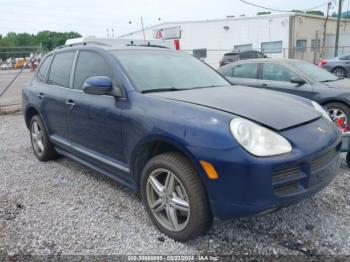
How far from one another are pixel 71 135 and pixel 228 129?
2.32m

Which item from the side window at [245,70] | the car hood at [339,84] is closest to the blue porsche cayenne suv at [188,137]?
the car hood at [339,84]

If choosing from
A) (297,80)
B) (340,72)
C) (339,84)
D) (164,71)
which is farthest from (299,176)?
(340,72)

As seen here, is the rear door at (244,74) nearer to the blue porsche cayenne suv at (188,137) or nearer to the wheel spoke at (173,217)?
the blue porsche cayenne suv at (188,137)

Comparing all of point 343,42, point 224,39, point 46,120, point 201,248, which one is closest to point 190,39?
point 224,39

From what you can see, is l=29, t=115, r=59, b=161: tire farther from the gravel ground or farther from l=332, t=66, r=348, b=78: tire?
l=332, t=66, r=348, b=78: tire

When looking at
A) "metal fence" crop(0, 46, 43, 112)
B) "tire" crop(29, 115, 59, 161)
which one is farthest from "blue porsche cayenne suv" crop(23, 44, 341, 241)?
"metal fence" crop(0, 46, 43, 112)

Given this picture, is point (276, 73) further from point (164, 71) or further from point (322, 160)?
point (322, 160)

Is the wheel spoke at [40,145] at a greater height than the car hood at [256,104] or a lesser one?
lesser

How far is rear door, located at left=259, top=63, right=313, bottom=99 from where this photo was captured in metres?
6.09

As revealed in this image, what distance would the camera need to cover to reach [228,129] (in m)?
2.30

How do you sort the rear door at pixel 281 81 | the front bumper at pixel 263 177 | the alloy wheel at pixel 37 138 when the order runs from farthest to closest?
the rear door at pixel 281 81
the alloy wheel at pixel 37 138
the front bumper at pixel 263 177

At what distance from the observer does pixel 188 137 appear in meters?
2.42

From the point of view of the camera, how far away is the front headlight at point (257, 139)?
88.4 inches

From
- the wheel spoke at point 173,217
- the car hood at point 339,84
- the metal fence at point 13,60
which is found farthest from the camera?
the metal fence at point 13,60
